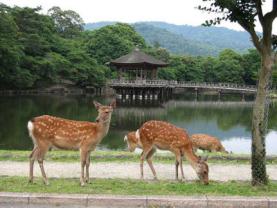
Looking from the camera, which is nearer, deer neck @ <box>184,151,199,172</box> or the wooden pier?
deer neck @ <box>184,151,199,172</box>

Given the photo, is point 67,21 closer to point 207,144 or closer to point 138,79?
point 138,79

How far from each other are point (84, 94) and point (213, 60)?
29.0m

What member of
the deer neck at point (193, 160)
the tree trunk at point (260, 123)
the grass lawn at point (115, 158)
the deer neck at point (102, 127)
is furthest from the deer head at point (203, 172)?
the grass lawn at point (115, 158)

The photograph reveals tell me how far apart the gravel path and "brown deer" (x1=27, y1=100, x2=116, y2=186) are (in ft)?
4.64

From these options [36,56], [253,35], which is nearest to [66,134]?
[253,35]

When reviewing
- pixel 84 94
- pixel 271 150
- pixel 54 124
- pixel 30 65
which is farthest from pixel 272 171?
pixel 84 94

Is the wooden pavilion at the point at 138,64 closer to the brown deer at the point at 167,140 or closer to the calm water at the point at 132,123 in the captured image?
the calm water at the point at 132,123

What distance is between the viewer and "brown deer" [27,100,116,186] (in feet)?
26.3

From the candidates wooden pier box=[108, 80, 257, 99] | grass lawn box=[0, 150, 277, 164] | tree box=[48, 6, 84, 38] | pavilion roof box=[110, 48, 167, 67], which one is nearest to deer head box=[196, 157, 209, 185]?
grass lawn box=[0, 150, 277, 164]

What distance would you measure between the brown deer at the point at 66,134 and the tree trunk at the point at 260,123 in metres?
2.42

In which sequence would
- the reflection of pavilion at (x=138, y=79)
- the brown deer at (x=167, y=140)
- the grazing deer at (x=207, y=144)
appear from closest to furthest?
the brown deer at (x=167, y=140)
the grazing deer at (x=207, y=144)
the reflection of pavilion at (x=138, y=79)

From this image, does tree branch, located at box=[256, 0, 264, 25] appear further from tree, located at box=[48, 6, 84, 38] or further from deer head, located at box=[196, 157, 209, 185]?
tree, located at box=[48, 6, 84, 38]

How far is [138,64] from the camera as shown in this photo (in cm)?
5919

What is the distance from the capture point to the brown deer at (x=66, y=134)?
26.3 ft
